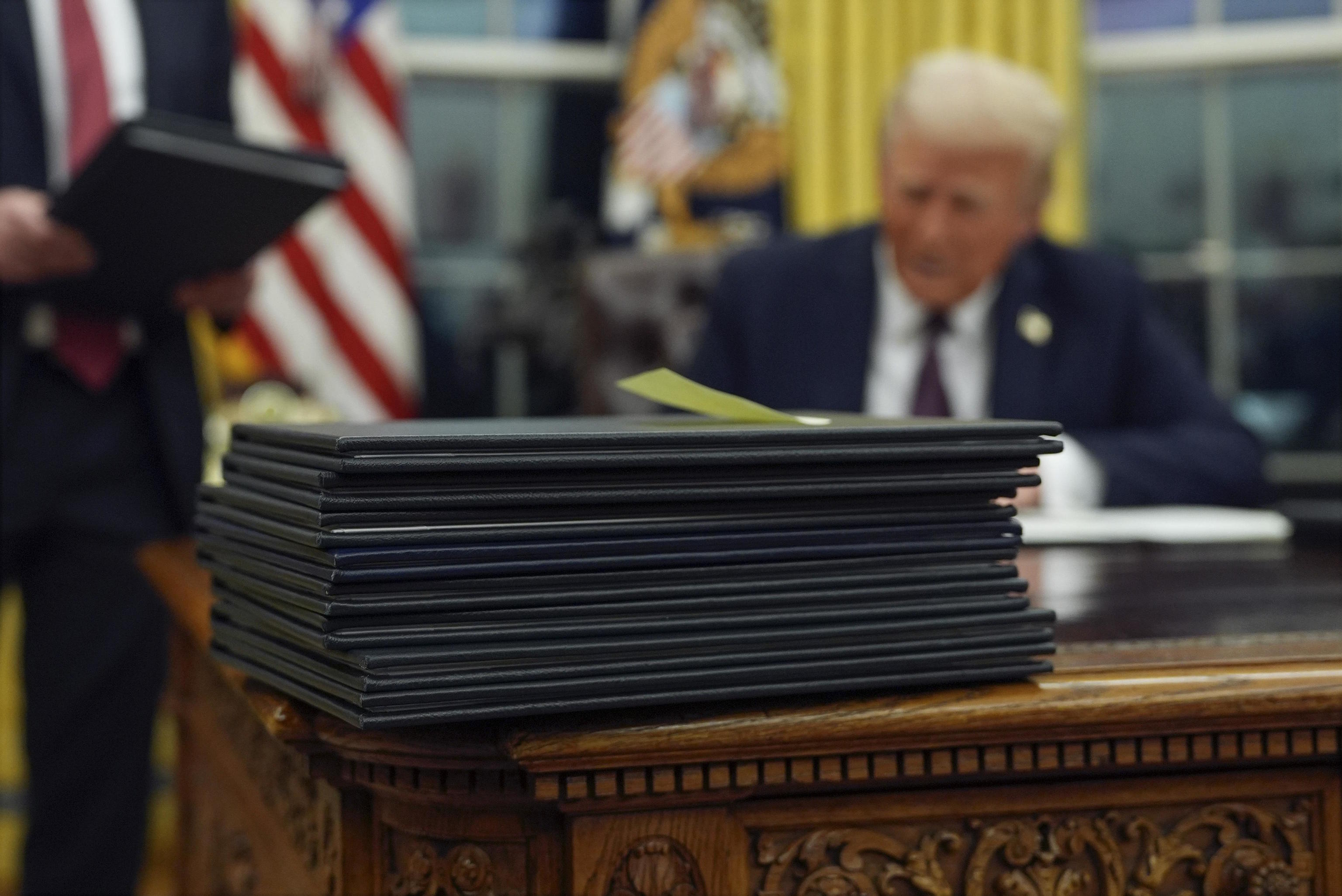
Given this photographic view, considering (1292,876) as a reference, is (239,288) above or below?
above

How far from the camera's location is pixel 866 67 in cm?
345

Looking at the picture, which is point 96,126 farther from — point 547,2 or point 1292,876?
point 547,2

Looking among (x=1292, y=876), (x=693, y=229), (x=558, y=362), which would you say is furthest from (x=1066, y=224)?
(x=1292, y=876)

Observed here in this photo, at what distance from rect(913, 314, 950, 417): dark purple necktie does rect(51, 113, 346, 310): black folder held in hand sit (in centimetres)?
91

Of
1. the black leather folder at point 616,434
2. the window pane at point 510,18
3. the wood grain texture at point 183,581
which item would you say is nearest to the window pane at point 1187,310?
the window pane at point 510,18

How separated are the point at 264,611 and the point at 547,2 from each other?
3253 millimetres

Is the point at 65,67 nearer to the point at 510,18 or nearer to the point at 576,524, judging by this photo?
the point at 576,524

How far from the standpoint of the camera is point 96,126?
1752 mm

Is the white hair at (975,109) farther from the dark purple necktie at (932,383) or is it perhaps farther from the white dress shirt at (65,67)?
the white dress shirt at (65,67)

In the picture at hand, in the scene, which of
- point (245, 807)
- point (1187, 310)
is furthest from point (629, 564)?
point (1187, 310)

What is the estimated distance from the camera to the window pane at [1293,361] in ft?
12.0

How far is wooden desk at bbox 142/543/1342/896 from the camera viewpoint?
61 cm

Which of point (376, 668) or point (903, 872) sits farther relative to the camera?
point (903, 872)

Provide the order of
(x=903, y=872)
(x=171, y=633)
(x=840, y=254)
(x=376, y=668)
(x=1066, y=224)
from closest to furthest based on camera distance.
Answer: (x=376, y=668) < (x=903, y=872) < (x=171, y=633) < (x=840, y=254) < (x=1066, y=224)
